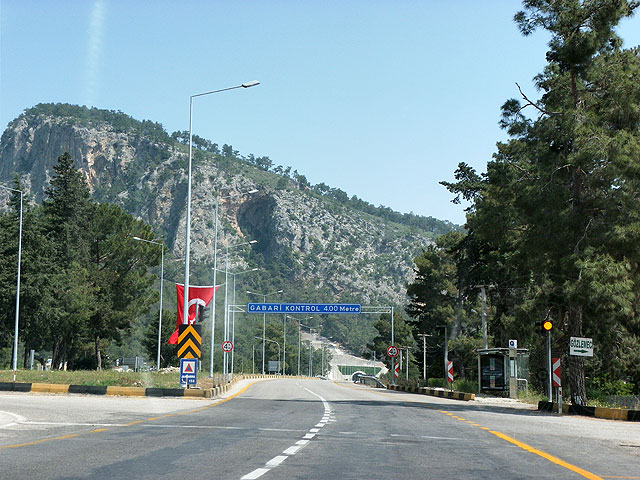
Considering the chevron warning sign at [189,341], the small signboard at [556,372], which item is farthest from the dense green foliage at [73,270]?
the small signboard at [556,372]

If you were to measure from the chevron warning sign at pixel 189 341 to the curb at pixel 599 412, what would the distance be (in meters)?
13.7

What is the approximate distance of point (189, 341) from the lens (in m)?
30.4

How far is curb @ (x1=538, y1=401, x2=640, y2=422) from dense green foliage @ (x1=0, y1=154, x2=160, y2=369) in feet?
161

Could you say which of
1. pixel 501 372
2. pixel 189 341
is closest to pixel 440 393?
pixel 501 372

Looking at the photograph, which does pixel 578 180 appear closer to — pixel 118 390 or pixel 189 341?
pixel 189 341

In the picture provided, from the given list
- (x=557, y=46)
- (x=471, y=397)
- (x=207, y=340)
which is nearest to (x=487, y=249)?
(x=471, y=397)

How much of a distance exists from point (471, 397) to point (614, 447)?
84.8 feet

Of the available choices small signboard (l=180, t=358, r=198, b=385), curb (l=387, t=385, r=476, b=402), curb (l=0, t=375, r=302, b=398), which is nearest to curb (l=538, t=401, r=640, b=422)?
curb (l=387, t=385, r=476, b=402)

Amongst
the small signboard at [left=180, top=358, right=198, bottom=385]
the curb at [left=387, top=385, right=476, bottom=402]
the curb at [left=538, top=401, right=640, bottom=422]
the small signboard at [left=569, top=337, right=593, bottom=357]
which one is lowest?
the curb at [left=387, top=385, right=476, bottom=402]

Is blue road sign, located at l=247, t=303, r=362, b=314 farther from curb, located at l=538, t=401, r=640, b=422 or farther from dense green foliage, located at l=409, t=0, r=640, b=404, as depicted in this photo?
curb, located at l=538, t=401, r=640, b=422

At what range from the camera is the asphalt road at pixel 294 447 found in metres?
9.47

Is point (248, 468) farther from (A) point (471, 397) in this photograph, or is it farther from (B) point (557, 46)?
(A) point (471, 397)

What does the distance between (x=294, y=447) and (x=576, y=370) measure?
66.8 ft

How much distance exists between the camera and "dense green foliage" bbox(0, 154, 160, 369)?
6744 centimetres
